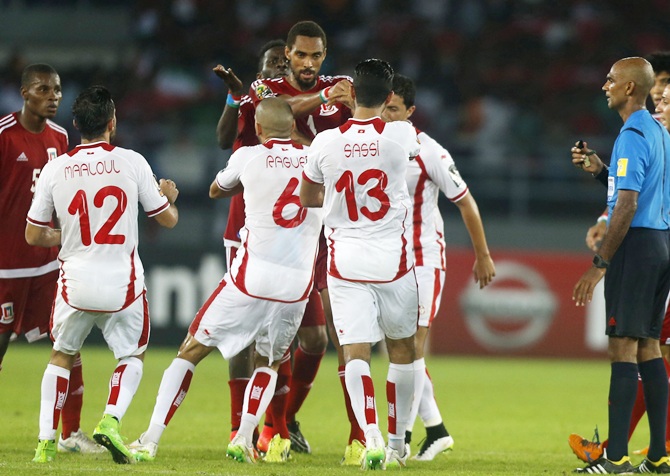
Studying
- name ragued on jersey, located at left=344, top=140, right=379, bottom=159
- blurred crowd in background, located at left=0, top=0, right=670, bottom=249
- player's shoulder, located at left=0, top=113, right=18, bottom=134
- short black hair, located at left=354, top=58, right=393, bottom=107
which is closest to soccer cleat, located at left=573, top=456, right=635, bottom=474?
name ragued on jersey, located at left=344, top=140, right=379, bottom=159

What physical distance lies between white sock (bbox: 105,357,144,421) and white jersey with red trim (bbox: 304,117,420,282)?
140 centimetres

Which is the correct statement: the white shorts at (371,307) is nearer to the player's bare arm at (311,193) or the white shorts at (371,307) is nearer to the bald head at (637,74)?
the player's bare arm at (311,193)

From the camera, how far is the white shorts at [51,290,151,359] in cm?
702

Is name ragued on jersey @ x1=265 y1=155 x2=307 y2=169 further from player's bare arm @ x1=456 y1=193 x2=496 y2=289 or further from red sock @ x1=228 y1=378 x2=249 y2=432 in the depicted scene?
red sock @ x1=228 y1=378 x2=249 y2=432

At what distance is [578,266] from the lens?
665 inches

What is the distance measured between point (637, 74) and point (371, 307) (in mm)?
2182

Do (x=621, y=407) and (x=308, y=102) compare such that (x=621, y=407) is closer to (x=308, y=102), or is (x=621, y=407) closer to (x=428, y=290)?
(x=428, y=290)

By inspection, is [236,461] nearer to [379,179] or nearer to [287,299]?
[287,299]

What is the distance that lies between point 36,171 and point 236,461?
271 centimetres

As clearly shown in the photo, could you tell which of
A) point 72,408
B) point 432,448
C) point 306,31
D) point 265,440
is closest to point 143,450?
point 72,408

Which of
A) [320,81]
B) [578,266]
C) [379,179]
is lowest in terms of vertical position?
[578,266]

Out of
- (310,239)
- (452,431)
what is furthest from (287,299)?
(452,431)

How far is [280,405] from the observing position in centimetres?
802

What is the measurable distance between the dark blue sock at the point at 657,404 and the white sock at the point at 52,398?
3662 millimetres
